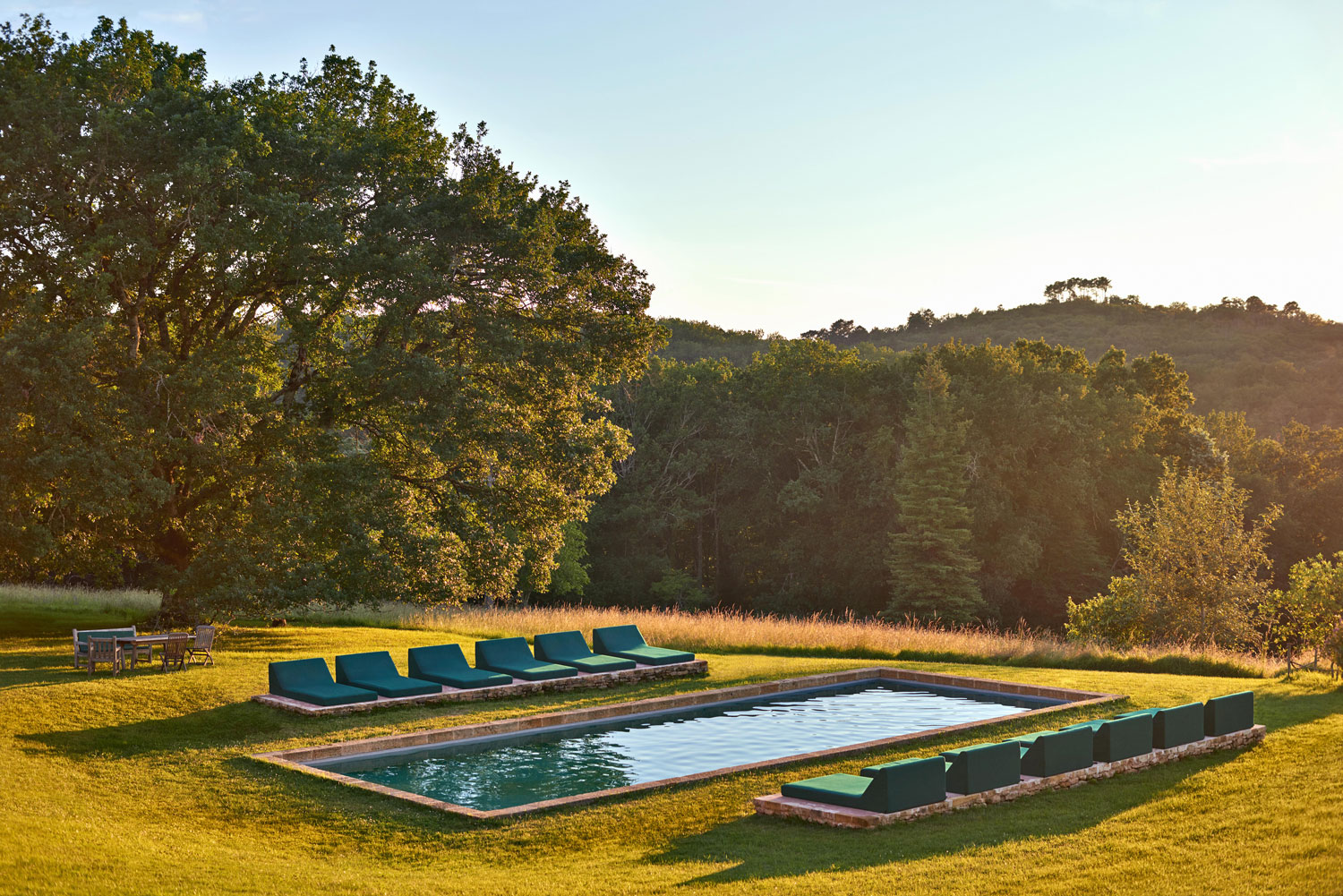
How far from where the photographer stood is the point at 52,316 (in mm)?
19688

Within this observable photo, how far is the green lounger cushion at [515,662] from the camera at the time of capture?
56.0ft

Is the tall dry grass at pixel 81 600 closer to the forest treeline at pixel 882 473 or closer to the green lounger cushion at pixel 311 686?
the green lounger cushion at pixel 311 686

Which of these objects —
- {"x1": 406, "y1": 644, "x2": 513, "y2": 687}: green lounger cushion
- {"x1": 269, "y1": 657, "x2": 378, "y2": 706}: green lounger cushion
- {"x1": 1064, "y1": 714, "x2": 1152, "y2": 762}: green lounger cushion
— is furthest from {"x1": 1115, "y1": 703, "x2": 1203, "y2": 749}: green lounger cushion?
{"x1": 269, "y1": 657, "x2": 378, "y2": 706}: green lounger cushion

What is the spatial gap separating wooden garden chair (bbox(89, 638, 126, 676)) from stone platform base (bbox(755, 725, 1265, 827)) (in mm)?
10829

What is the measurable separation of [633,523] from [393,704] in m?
37.7

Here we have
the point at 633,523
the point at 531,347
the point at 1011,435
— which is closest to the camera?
the point at 531,347

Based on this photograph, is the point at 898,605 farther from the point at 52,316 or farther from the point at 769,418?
the point at 52,316

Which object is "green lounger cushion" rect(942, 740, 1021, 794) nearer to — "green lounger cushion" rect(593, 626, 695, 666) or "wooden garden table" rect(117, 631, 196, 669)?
"green lounger cushion" rect(593, 626, 695, 666)

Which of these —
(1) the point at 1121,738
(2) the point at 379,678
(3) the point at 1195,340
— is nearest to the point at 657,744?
(2) the point at 379,678

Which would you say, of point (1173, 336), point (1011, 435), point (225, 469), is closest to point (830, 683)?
point (225, 469)

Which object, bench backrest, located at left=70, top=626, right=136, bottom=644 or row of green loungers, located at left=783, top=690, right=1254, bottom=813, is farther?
bench backrest, located at left=70, top=626, right=136, bottom=644

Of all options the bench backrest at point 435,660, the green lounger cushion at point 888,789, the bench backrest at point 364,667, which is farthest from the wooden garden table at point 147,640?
the green lounger cushion at point 888,789

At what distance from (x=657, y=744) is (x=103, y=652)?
853cm

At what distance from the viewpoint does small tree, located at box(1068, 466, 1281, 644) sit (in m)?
26.2
